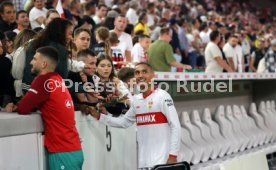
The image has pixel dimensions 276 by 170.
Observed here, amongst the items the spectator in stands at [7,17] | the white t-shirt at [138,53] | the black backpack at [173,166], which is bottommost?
the black backpack at [173,166]

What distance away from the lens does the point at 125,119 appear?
5.06 meters

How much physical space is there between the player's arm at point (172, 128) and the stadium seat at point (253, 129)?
4.25 metres

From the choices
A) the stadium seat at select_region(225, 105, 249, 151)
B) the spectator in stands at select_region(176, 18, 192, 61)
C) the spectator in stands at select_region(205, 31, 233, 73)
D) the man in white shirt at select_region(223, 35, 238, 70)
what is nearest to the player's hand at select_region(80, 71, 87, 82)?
the stadium seat at select_region(225, 105, 249, 151)

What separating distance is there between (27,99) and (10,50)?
5.26 ft

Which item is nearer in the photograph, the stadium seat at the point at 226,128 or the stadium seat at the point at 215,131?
the stadium seat at the point at 215,131

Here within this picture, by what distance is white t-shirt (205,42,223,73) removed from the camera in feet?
31.0

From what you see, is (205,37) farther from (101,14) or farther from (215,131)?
(215,131)

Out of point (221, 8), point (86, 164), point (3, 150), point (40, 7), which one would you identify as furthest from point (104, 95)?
point (221, 8)

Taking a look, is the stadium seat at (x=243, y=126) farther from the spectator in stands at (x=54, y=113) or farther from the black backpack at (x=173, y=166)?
the black backpack at (x=173, y=166)

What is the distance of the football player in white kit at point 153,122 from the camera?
15.6 feet

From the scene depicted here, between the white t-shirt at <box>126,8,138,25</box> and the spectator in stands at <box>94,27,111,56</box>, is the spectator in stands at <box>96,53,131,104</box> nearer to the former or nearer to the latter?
the spectator in stands at <box>94,27,111,56</box>

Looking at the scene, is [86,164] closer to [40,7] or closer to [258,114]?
[40,7]

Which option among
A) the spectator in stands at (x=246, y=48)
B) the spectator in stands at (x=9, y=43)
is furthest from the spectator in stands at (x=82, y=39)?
the spectator in stands at (x=246, y=48)

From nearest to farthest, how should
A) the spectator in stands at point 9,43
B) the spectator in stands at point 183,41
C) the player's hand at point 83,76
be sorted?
the player's hand at point 83,76, the spectator in stands at point 9,43, the spectator in stands at point 183,41
